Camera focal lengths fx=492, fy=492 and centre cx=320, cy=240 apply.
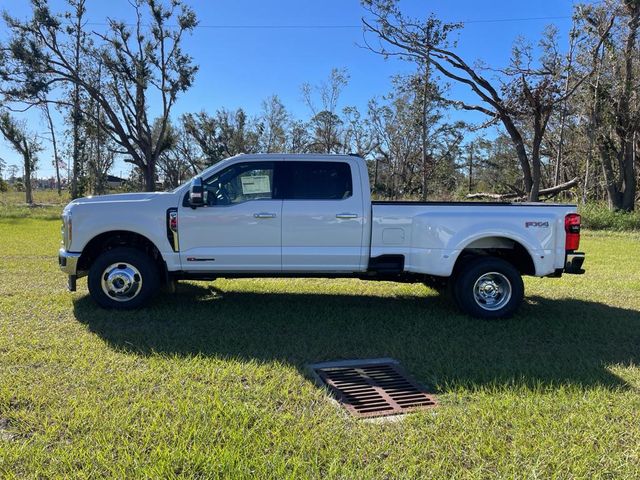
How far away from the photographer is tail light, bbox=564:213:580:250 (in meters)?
5.83

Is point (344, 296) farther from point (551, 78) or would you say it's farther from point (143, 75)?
point (143, 75)

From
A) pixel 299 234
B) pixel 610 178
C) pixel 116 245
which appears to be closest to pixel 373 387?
pixel 299 234

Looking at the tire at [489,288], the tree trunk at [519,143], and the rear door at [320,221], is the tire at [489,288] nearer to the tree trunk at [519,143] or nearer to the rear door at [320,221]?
the rear door at [320,221]

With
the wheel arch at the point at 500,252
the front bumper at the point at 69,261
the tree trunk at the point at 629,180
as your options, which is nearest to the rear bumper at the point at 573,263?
the wheel arch at the point at 500,252

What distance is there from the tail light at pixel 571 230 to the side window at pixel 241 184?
354cm

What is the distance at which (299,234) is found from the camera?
5859mm

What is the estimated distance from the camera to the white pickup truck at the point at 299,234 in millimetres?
5789

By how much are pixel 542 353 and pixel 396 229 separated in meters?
2.07

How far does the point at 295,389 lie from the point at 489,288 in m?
3.19

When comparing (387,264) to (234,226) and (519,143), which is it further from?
(519,143)

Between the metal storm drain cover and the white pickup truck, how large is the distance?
1732 millimetres

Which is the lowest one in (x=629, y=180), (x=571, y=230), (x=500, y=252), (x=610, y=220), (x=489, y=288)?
(x=489, y=288)

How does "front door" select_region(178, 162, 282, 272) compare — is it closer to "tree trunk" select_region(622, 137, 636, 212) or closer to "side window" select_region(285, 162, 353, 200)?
"side window" select_region(285, 162, 353, 200)

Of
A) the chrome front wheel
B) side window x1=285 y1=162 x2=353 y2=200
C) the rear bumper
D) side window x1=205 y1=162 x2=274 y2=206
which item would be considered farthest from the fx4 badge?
the chrome front wheel
